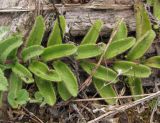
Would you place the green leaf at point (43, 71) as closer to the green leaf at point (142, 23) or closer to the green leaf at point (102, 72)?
the green leaf at point (102, 72)

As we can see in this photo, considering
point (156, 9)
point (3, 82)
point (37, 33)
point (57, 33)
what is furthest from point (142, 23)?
point (3, 82)

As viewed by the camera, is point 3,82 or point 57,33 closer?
point 3,82

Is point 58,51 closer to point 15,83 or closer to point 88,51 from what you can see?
point 88,51

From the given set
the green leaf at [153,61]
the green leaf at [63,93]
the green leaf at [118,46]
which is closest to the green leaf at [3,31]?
the green leaf at [63,93]

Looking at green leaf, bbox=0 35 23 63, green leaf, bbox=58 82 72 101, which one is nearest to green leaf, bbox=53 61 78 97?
green leaf, bbox=58 82 72 101

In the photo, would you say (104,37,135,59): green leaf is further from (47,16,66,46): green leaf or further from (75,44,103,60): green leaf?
(47,16,66,46): green leaf

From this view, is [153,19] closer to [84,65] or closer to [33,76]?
[84,65]

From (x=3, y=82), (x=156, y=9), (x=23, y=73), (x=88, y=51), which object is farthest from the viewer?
(x=156, y=9)
